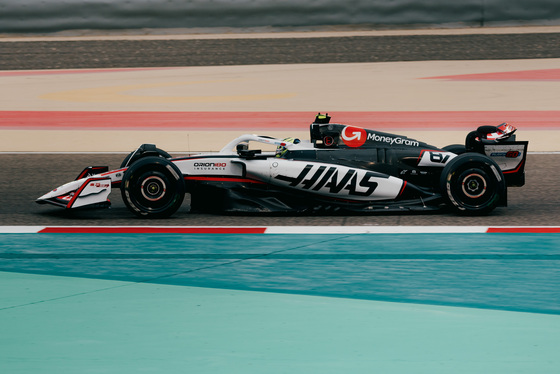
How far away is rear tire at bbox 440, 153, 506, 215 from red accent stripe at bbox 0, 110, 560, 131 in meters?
7.47

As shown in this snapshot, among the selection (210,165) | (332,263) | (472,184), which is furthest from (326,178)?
(332,263)

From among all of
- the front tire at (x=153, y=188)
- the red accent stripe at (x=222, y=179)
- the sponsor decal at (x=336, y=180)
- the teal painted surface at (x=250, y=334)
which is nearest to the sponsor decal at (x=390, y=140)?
the sponsor decal at (x=336, y=180)

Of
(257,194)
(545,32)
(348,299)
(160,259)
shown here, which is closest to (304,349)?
(348,299)

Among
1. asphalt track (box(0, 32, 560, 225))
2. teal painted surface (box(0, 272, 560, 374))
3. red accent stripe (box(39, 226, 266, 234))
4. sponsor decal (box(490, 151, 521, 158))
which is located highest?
asphalt track (box(0, 32, 560, 225))

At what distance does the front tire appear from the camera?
789 cm

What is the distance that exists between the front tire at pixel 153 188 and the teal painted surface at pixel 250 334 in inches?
87.2

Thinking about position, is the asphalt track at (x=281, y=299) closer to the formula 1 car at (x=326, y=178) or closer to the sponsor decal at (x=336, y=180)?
the formula 1 car at (x=326, y=178)

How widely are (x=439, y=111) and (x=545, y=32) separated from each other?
1392 cm

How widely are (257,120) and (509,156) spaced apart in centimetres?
876

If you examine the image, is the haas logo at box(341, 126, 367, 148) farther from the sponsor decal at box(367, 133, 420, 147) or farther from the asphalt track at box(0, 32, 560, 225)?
the asphalt track at box(0, 32, 560, 225)

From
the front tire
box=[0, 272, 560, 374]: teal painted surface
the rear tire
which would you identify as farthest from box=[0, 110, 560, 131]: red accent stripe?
box=[0, 272, 560, 374]: teal painted surface

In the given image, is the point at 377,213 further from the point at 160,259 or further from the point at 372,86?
the point at 372,86

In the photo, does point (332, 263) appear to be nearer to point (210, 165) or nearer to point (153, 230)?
point (153, 230)

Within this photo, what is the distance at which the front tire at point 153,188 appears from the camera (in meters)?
7.89
